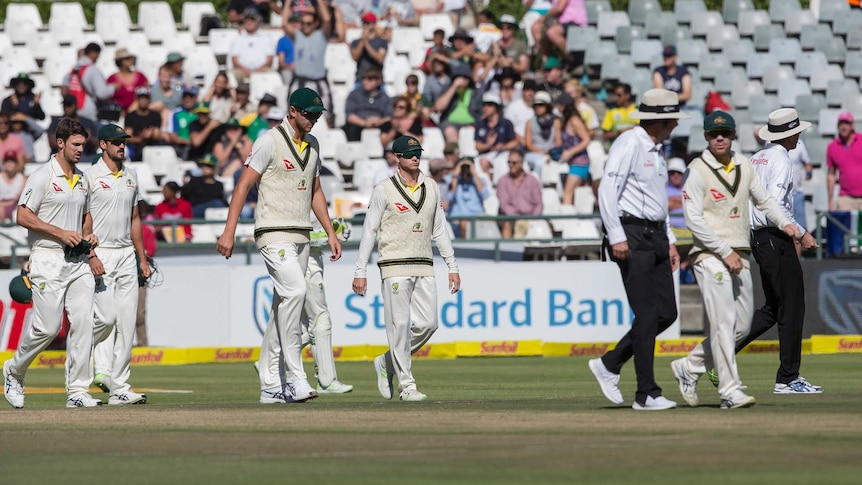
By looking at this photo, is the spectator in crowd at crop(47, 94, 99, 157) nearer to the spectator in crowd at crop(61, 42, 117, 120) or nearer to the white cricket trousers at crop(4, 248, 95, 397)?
the spectator in crowd at crop(61, 42, 117, 120)

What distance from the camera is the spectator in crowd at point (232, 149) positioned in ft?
78.7

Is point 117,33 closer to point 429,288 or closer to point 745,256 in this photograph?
point 429,288

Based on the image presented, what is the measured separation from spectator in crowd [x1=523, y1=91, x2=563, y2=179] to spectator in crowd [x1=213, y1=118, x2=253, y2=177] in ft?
14.1

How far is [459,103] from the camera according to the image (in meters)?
A: 26.2

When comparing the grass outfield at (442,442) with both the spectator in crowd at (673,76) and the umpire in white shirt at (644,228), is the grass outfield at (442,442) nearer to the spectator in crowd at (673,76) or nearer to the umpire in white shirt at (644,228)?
the umpire in white shirt at (644,228)

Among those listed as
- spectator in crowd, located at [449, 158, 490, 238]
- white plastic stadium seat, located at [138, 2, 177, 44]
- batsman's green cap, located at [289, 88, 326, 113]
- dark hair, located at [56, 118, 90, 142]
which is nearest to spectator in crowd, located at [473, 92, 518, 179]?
spectator in crowd, located at [449, 158, 490, 238]

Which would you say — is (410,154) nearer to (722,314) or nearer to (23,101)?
(722,314)

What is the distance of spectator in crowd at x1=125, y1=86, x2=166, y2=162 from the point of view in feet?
80.5

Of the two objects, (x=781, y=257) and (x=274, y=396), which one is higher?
(x=781, y=257)

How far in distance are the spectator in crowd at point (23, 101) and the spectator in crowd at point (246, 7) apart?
4.28 metres

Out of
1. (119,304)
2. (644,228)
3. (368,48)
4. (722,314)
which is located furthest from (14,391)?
(368,48)

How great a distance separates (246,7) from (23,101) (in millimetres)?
4927

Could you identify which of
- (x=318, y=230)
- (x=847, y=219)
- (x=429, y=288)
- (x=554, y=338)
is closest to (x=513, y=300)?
(x=554, y=338)

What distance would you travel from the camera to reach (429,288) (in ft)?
41.7
